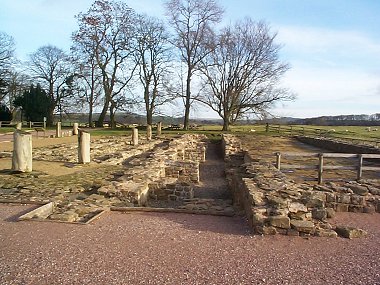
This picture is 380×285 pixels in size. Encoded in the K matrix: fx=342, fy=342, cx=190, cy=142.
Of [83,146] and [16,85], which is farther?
[16,85]

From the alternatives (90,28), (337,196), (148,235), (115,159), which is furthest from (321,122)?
(148,235)

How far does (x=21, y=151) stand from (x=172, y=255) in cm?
745

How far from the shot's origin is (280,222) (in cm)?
538

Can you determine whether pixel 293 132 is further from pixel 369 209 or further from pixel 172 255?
pixel 172 255

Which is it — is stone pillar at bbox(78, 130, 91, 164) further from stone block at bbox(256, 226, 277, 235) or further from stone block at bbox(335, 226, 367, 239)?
stone block at bbox(335, 226, 367, 239)

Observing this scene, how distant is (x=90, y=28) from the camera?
39.8m

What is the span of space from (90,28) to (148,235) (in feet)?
128

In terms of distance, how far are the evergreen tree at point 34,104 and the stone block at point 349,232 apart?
41.6m

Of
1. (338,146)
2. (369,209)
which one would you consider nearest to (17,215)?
(369,209)

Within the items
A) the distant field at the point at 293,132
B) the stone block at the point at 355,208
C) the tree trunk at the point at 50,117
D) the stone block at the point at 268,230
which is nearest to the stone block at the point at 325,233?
the stone block at the point at 268,230

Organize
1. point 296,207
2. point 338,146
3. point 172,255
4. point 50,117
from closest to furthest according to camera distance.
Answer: point 172,255 → point 296,207 → point 338,146 → point 50,117

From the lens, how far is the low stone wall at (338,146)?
60.8ft

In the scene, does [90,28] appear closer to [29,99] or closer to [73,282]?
[29,99]

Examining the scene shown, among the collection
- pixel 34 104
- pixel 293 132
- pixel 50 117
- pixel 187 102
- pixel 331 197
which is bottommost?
pixel 331 197
